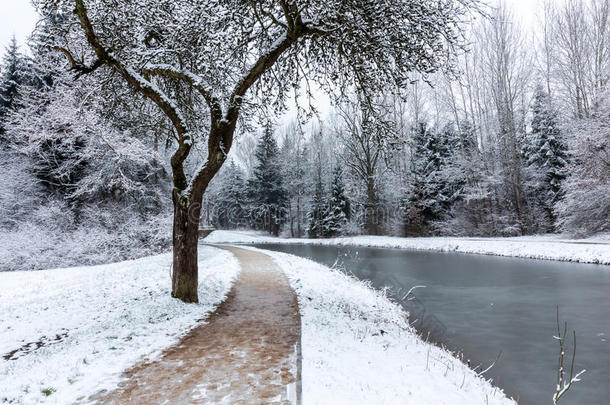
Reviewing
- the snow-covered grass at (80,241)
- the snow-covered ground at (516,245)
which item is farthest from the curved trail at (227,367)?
the snow-covered ground at (516,245)

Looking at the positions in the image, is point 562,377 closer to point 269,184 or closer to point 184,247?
point 184,247

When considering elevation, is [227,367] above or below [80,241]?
below

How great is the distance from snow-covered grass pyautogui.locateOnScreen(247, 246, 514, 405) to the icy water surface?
1023mm

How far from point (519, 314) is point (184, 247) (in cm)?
840

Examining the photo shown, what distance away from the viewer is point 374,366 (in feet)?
14.4

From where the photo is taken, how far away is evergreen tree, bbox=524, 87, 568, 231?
25.7m

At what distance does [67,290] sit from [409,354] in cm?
867

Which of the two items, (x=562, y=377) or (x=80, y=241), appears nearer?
(x=562, y=377)

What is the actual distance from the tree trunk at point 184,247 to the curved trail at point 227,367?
932 mm

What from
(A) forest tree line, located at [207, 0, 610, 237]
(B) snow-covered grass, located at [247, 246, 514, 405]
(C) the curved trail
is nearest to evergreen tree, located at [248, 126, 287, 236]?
(A) forest tree line, located at [207, 0, 610, 237]

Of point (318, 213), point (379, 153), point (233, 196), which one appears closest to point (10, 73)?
point (379, 153)

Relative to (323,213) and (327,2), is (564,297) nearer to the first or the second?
(327,2)

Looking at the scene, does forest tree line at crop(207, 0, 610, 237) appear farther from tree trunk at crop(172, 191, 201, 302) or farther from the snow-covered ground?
tree trunk at crop(172, 191, 201, 302)

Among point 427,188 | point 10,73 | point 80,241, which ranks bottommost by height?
point 80,241
